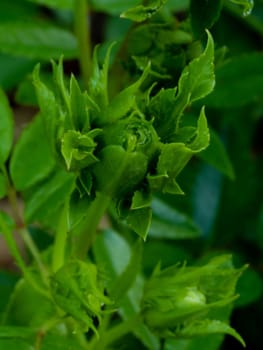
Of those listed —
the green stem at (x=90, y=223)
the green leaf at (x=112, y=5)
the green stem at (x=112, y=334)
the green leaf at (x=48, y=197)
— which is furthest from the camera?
the green leaf at (x=112, y=5)

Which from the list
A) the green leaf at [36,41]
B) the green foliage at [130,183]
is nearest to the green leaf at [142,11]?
the green foliage at [130,183]

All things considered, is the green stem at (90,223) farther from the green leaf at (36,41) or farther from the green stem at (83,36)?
the green leaf at (36,41)

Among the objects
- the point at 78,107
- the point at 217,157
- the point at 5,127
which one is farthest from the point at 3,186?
the point at 217,157

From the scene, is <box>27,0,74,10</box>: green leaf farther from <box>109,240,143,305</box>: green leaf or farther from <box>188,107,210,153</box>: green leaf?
<box>188,107,210,153</box>: green leaf

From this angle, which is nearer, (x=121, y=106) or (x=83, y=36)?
(x=121, y=106)

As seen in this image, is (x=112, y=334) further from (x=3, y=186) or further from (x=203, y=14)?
(x=203, y=14)

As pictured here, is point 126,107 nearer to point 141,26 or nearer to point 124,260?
point 141,26

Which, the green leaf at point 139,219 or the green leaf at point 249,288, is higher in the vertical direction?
Answer: the green leaf at point 139,219
